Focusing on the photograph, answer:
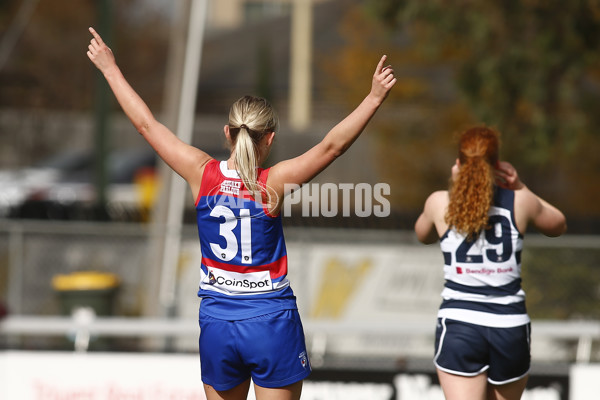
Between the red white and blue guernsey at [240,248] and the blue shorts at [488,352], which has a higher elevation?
the red white and blue guernsey at [240,248]

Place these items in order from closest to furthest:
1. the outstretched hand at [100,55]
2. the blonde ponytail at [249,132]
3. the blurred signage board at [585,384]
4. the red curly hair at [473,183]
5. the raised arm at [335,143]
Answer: the raised arm at [335,143] < the blonde ponytail at [249,132] < the outstretched hand at [100,55] < the red curly hair at [473,183] < the blurred signage board at [585,384]

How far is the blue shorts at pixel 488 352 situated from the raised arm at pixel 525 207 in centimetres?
52

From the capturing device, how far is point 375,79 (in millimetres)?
3506

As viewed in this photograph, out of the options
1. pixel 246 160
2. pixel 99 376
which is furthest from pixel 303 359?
pixel 99 376

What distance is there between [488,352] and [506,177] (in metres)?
0.86

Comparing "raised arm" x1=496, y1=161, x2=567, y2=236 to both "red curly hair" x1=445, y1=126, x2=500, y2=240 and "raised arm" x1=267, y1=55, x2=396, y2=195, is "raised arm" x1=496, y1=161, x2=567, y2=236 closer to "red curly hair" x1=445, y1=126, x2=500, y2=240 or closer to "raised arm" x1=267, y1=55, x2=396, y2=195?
"red curly hair" x1=445, y1=126, x2=500, y2=240

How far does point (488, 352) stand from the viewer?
165 inches

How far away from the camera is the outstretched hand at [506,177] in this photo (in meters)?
4.20

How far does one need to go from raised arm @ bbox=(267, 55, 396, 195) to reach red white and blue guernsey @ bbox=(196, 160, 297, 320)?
3.6 inches

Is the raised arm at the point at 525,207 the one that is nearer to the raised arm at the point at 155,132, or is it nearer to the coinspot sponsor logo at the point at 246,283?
the coinspot sponsor logo at the point at 246,283

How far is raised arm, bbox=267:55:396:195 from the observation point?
3.44 meters

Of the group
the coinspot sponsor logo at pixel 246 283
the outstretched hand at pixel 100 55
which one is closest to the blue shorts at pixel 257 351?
the coinspot sponsor logo at pixel 246 283

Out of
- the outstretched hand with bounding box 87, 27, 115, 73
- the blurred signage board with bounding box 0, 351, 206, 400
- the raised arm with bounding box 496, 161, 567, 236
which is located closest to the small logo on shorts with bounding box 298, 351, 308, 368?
the raised arm with bounding box 496, 161, 567, 236

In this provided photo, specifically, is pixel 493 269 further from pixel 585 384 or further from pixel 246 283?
pixel 585 384
